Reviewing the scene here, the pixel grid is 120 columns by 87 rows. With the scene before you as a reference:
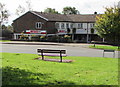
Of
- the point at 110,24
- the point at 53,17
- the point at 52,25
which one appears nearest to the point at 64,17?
the point at 53,17

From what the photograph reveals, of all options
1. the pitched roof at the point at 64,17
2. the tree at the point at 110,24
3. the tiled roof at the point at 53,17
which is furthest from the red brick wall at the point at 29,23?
the tree at the point at 110,24

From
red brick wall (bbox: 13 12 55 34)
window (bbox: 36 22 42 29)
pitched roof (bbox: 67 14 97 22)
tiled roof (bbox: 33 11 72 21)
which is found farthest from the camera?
pitched roof (bbox: 67 14 97 22)

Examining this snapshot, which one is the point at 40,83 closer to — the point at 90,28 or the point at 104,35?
the point at 104,35

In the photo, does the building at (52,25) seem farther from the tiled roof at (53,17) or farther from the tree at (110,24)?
the tree at (110,24)

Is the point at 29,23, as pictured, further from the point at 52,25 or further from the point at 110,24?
the point at 110,24

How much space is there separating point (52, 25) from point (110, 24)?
23.8 meters

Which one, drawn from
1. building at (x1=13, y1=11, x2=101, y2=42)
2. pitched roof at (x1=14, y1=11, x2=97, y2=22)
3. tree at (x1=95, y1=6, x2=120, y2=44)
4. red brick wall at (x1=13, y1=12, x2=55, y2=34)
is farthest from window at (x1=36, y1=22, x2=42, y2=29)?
tree at (x1=95, y1=6, x2=120, y2=44)

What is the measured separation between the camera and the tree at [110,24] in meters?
33.4

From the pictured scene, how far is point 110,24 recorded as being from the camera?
33.7m

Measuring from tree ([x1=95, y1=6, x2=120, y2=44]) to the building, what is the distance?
784 inches

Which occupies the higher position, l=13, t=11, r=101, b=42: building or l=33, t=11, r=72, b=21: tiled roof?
l=33, t=11, r=72, b=21: tiled roof

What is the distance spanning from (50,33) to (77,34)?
7654mm

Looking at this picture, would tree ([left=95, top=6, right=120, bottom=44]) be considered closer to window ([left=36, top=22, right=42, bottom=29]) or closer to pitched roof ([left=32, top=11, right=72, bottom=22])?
pitched roof ([left=32, top=11, right=72, bottom=22])

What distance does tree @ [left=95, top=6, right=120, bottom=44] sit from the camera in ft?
110
